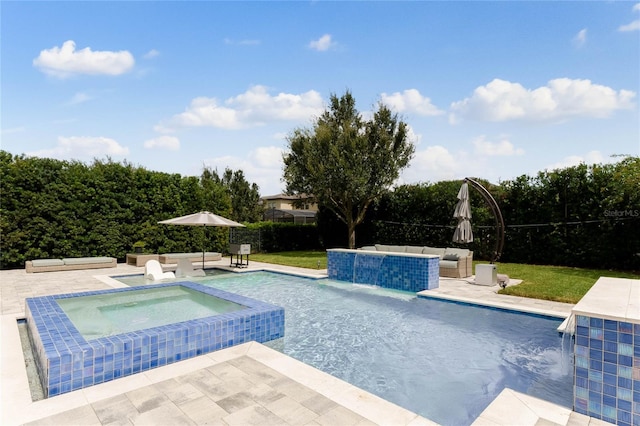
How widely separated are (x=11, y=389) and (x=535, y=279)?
11.9 meters

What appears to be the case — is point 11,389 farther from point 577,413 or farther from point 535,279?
point 535,279

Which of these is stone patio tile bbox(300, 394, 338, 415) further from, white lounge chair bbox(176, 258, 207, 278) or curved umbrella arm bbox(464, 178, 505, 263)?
white lounge chair bbox(176, 258, 207, 278)

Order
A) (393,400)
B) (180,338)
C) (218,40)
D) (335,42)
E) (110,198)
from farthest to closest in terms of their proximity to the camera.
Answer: (110,198) → (335,42) → (218,40) → (180,338) → (393,400)

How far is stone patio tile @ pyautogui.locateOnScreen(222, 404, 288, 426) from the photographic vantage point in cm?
278

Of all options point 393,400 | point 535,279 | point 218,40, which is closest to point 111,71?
point 218,40

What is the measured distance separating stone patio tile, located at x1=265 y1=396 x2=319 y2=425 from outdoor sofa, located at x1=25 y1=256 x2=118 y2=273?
12.6 metres

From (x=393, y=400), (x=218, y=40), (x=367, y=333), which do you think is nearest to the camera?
(x=393, y=400)

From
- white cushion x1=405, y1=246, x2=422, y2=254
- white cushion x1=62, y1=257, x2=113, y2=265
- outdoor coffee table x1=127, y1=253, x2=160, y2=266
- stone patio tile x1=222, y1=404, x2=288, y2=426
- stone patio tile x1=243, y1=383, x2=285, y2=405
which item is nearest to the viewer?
stone patio tile x1=222, y1=404, x2=288, y2=426

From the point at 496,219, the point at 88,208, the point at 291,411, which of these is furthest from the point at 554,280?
the point at 88,208

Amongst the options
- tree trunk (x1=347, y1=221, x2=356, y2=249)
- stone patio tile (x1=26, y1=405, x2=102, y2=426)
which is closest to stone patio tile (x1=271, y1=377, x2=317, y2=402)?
stone patio tile (x1=26, y1=405, x2=102, y2=426)

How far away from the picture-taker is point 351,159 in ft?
58.2

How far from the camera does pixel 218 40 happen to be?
11125 mm

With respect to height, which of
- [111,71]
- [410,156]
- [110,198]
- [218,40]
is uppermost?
[218,40]

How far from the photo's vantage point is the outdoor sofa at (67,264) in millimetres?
11703
